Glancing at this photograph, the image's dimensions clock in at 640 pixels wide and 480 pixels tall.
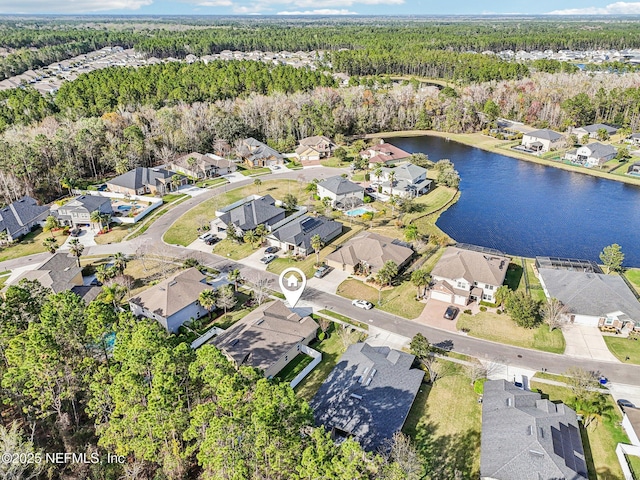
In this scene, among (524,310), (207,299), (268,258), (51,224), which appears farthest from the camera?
(51,224)

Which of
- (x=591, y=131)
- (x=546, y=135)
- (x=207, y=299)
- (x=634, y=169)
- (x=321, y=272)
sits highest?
(x=207, y=299)

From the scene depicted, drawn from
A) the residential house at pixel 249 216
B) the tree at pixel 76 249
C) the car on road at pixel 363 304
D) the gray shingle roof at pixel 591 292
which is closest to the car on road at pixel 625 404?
the gray shingle roof at pixel 591 292

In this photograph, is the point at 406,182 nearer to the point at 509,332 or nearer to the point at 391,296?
the point at 391,296

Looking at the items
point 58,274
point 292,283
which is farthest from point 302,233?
point 58,274

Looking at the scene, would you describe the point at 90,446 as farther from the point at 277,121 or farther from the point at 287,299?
the point at 277,121

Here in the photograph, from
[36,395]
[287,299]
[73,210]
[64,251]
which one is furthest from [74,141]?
[36,395]

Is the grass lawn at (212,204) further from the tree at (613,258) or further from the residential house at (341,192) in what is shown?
the tree at (613,258)
